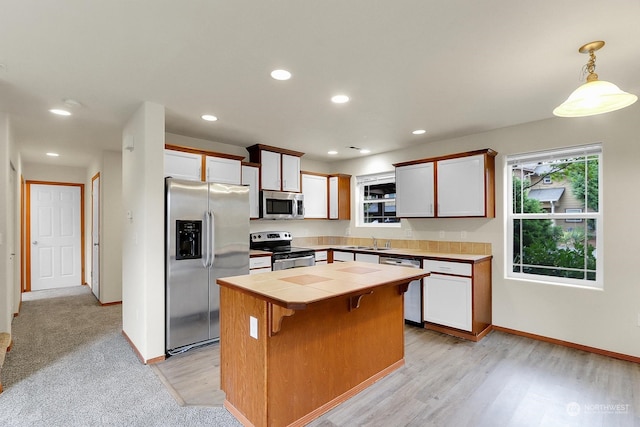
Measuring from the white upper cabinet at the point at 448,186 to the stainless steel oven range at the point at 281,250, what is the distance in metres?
1.50

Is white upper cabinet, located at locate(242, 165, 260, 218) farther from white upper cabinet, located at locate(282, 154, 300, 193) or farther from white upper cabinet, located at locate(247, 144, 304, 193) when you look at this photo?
white upper cabinet, located at locate(282, 154, 300, 193)

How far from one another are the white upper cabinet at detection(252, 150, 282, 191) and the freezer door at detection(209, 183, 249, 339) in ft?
2.99

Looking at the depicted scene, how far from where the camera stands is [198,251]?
3.38m

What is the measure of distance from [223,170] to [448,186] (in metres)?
2.85

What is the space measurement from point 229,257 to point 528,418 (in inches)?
115

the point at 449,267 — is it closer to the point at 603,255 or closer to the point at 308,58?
the point at 603,255

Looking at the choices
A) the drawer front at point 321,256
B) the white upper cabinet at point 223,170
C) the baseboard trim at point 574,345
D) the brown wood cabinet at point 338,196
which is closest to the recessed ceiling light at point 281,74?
the white upper cabinet at point 223,170

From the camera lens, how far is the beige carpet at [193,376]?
2430 mm

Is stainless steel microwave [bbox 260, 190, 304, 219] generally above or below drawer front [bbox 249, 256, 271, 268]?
above

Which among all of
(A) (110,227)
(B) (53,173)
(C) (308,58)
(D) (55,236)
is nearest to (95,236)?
(A) (110,227)

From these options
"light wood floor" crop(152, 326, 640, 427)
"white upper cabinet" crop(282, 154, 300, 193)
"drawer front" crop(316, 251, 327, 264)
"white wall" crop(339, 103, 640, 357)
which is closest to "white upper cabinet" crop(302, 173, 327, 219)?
"white upper cabinet" crop(282, 154, 300, 193)

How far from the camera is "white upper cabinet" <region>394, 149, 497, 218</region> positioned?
3.89 metres

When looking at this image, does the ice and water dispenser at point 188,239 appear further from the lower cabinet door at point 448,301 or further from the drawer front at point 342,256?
the lower cabinet door at point 448,301

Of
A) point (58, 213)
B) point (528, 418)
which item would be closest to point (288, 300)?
point (528, 418)
